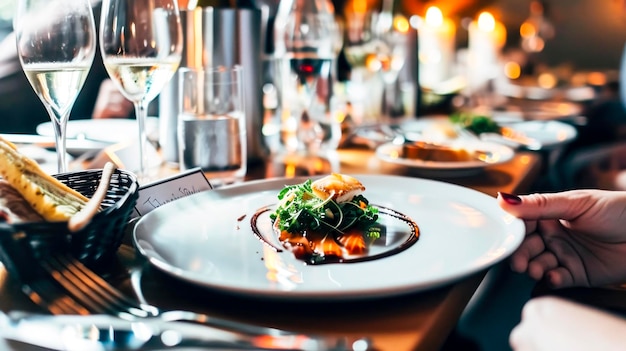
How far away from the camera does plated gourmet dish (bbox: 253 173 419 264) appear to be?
0.61 m

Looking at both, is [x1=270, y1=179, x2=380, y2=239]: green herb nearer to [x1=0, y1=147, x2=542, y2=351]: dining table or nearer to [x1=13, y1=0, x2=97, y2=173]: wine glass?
[x1=0, y1=147, x2=542, y2=351]: dining table

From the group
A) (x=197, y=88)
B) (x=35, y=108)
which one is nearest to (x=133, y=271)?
(x=197, y=88)

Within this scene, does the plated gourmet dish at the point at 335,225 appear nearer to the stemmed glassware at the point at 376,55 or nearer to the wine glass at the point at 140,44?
the wine glass at the point at 140,44

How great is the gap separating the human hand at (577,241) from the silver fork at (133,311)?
423 mm

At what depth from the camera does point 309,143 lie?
4.31 feet

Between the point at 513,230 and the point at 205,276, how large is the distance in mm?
344

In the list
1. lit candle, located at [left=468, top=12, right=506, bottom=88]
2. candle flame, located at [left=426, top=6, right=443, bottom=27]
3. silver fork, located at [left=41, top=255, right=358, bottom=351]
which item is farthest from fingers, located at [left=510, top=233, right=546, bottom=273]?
lit candle, located at [left=468, top=12, right=506, bottom=88]

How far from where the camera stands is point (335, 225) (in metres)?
0.68

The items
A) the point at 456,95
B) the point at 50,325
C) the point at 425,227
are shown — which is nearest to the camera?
the point at 50,325

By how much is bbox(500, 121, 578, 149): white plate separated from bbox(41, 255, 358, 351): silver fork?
1.04m

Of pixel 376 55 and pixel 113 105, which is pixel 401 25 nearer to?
pixel 376 55

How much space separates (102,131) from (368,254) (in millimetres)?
774

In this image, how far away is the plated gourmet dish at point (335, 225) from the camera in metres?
0.61

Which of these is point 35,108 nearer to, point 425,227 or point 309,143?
point 309,143
